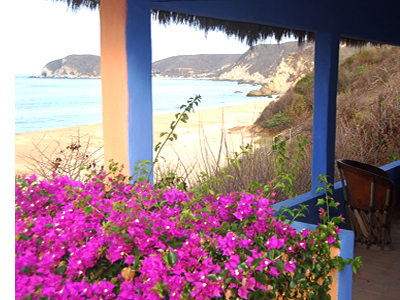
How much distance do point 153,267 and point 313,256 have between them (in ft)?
2.66

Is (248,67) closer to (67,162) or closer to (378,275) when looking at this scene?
(67,162)

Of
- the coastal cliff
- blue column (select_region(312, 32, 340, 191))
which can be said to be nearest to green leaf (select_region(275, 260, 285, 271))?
blue column (select_region(312, 32, 340, 191))

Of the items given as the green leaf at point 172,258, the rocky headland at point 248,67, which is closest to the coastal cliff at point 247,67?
the rocky headland at point 248,67

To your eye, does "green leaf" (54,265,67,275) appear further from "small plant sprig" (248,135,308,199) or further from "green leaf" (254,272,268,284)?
"small plant sprig" (248,135,308,199)

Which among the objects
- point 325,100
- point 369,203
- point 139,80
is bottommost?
point 369,203

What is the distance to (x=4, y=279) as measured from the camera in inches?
35.8

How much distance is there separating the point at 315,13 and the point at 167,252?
3.10 metres

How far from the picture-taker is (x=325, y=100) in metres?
4.16

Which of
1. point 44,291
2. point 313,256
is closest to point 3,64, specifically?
point 44,291

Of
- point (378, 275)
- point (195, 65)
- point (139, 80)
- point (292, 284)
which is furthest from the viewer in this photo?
point (195, 65)

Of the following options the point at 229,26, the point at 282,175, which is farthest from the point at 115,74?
the point at 229,26

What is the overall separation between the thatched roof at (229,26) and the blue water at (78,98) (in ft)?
38.8

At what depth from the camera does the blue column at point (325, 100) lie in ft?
13.4

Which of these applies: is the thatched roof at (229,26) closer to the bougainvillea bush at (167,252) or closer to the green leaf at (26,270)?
the bougainvillea bush at (167,252)
